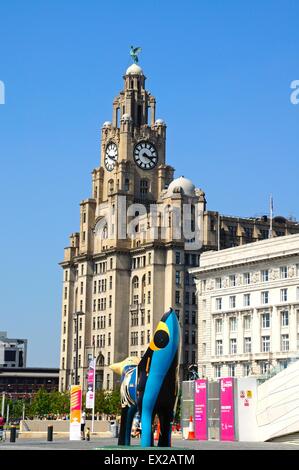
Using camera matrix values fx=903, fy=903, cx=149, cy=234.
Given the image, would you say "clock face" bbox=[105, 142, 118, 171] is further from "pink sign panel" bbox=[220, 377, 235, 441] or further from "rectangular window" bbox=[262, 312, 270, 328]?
"pink sign panel" bbox=[220, 377, 235, 441]

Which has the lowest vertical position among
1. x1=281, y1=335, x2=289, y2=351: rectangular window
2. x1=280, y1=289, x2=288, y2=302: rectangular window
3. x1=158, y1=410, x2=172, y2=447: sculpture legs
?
x1=158, y1=410, x2=172, y2=447: sculpture legs

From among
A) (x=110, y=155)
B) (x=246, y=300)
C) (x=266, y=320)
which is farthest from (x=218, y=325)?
(x=110, y=155)

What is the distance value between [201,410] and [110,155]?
109858 mm

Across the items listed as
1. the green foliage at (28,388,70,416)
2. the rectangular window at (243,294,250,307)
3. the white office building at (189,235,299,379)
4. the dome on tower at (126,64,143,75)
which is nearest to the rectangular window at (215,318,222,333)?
→ the white office building at (189,235,299,379)

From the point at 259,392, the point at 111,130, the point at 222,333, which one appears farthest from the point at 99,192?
the point at 259,392

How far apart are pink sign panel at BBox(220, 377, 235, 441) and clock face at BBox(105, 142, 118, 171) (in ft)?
363

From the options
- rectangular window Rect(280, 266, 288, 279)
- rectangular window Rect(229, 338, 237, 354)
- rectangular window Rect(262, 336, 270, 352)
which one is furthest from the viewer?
rectangular window Rect(229, 338, 237, 354)

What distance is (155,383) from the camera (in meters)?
33.8

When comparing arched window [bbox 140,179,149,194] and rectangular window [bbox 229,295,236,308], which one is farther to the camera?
arched window [bbox 140,179,149,194]

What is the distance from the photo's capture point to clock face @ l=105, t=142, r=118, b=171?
177 meters

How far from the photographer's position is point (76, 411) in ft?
198

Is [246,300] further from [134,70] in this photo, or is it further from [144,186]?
[134,70]

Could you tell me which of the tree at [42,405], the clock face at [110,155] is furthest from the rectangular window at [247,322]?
the clock face at [110,155]

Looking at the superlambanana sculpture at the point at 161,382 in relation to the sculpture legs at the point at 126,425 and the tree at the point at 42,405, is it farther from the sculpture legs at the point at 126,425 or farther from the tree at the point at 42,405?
the tree at the point at 42,405
